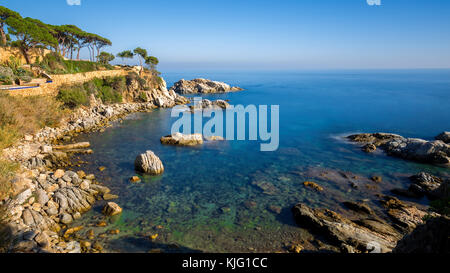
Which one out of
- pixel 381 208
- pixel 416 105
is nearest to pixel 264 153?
pixel 381 208

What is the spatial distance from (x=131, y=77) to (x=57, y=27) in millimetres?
17728

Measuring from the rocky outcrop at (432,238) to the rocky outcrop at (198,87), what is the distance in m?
92.1

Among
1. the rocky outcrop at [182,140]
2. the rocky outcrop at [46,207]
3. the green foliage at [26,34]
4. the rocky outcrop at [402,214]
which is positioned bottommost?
the rocky outcrop at [402,214]

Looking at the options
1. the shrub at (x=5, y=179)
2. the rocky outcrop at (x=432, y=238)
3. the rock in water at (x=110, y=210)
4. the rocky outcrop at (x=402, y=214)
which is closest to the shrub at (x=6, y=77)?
the shrub at (x=5, y=179)

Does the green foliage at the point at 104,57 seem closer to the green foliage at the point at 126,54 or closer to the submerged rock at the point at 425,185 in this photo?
the green foliage at the point at 126,54

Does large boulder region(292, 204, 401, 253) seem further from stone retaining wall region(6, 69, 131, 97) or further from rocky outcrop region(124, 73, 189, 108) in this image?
rocky outcrop region(124, 73, 189, 108)

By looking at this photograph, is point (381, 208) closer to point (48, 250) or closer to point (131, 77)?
point (48, 250)

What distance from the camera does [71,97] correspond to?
38375mm

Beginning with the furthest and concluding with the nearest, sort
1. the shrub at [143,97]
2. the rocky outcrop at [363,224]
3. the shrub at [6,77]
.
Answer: the shrub at [143,97]
the shrub at [6,77]
the rocky outcrop at [363,224]

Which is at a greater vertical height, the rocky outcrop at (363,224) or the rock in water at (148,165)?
the rock in water at (148,165)

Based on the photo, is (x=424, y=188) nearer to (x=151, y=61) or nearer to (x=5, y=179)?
(x=5, y=179)

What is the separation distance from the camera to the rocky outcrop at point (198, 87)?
96.6m

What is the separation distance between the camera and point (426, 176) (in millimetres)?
22781

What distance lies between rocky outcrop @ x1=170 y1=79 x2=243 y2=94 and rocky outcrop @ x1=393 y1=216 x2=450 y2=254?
302 ft
